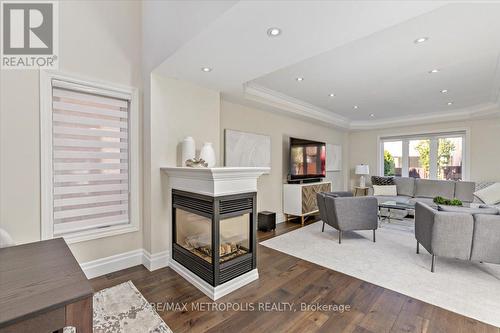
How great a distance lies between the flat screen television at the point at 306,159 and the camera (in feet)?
16.0

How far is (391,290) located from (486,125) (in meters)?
5.45

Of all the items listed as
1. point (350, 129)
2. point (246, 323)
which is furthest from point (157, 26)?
point (350, 129)

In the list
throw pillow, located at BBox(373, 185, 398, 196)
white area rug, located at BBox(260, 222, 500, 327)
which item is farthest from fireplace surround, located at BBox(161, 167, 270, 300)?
throw pillow, located at BBox(373, 185, 398, 196)

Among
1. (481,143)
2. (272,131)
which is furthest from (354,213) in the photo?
(481,143)

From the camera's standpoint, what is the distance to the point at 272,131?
187 inches

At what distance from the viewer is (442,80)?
137 inches

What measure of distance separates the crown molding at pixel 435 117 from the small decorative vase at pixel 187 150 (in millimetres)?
5524

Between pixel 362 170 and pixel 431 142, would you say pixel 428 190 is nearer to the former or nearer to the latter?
pixel 431 142

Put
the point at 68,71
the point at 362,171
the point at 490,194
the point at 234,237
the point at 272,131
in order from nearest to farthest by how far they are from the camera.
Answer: the point at 68,71, the point at 234,237, the point at 490,194, the point at 272,131, the point at 362,171

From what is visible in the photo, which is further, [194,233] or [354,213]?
[354,213]

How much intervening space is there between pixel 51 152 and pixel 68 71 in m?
0.83

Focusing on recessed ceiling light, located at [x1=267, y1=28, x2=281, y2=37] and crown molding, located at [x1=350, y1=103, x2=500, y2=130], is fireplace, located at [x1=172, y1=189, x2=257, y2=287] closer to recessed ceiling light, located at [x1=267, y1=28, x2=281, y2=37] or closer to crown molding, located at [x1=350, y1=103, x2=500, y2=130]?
recessed ceiling light, located at [x1=267, y1=28, x2=281, y2=37]

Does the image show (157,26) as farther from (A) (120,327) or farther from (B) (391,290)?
(B) (391,290)

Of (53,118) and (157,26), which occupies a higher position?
(157,26)
